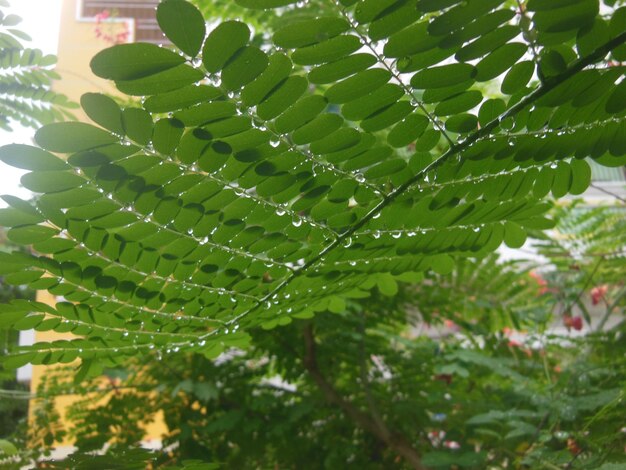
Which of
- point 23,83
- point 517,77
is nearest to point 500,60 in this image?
point 517,77

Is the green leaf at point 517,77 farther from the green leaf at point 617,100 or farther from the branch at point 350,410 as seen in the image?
the branch at point 350,410

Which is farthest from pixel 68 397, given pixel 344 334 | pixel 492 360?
pixel 492 360

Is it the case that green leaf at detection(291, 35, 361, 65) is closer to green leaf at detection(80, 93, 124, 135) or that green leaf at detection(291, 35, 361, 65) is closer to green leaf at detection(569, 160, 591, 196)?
green leaf at detection(80, 93, 124, 135)

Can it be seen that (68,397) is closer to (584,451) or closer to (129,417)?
(129,417)

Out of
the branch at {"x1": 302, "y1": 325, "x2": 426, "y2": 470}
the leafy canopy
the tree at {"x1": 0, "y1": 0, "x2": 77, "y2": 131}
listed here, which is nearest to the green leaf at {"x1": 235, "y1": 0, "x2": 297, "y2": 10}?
the leafy canopy

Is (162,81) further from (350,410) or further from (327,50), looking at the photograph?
(350,410)

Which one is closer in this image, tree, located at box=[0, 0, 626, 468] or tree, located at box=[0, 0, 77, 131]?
tree, located at box=[0, 0, 626, 468]

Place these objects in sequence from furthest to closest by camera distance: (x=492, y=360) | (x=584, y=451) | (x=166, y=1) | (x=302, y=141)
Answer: (x=492, y=360) < (x=584, y=451) < (x=302, y=141) < (x=166, y=1)
